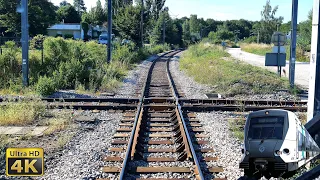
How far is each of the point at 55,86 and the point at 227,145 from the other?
8922 millimetres

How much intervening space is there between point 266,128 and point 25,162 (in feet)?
11.4

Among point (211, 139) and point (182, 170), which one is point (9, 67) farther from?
point (182, 170)

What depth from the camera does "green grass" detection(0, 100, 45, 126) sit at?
396 inches

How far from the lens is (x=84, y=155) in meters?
7.55

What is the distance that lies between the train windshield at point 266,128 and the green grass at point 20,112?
590 centimetres

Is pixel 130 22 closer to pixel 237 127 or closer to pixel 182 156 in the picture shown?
pixel 237 127

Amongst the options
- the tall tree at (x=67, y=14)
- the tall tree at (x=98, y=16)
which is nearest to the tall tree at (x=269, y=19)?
the tall tree at (x=98, y=16)

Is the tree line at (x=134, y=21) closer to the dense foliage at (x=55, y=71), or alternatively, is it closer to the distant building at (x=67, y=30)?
the distant building at (x=67, y=30)

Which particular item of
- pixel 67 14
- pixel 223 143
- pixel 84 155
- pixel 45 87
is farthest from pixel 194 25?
pixel 84 155

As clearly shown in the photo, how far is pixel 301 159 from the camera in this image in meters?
6.05

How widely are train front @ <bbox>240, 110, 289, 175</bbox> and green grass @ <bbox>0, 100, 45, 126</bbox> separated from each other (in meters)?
5.91

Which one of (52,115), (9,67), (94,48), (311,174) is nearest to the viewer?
(311,174)

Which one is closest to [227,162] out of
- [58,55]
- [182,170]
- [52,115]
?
[182,170]

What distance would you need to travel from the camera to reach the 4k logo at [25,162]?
5.93 metres
